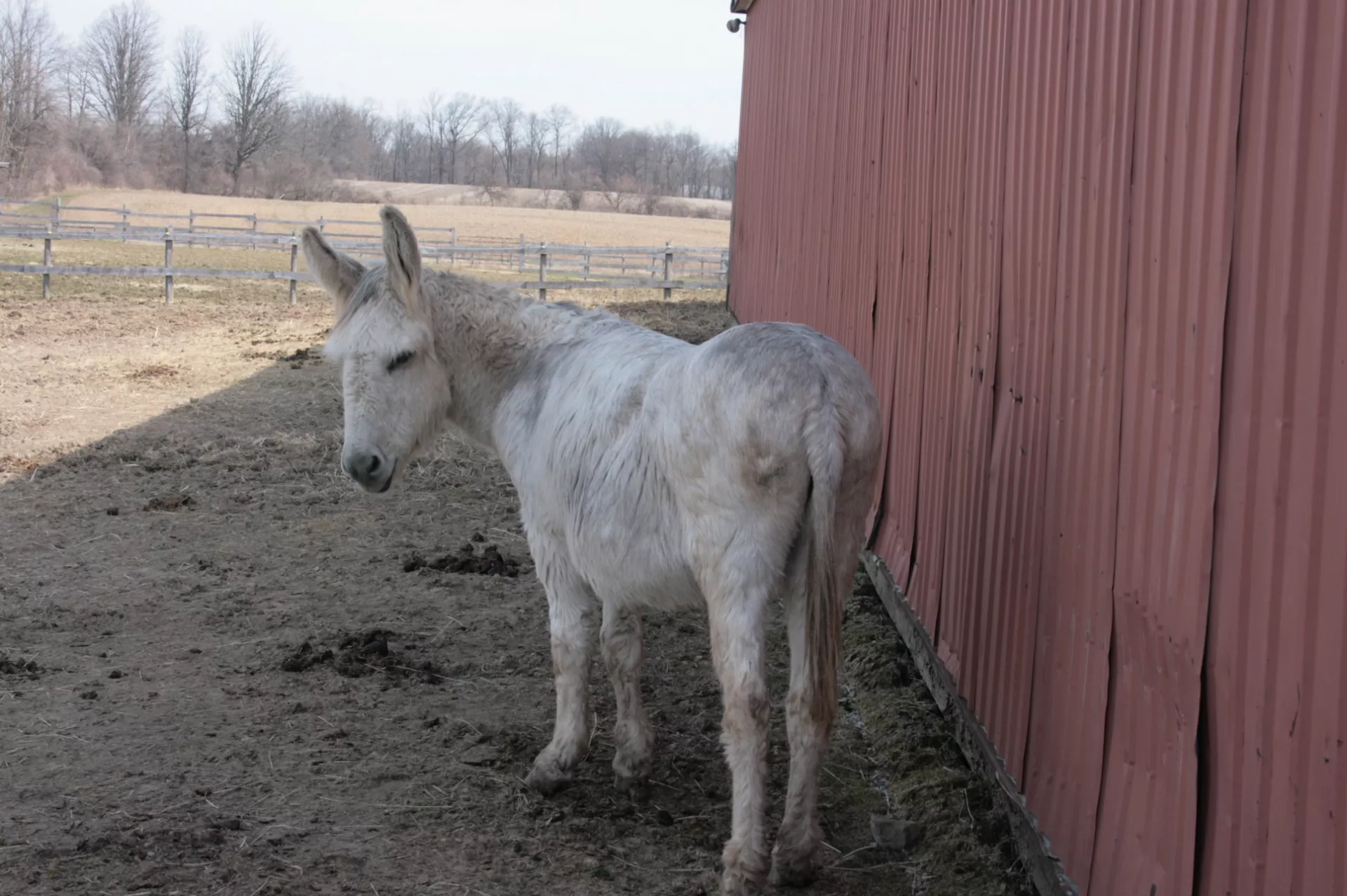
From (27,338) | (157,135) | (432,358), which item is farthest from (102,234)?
(157,135)

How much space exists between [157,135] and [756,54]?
245 feet

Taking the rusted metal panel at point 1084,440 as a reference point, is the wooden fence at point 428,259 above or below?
above

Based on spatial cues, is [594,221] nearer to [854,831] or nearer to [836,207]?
[836,207]

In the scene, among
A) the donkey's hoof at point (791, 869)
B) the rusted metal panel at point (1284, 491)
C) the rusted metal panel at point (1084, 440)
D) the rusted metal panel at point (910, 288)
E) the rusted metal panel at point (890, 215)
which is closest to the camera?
the rusted metal panel at point (1284, 491)

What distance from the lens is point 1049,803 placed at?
3217 mm

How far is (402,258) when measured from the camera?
4270 millimetres

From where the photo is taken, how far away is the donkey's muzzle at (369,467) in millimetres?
4305

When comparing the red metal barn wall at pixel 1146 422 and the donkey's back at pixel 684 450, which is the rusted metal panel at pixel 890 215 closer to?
the red metal barn wall at pixel 1146 422

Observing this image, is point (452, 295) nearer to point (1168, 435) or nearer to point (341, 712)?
point (341, 712)

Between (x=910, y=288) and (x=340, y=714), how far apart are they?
129 inches

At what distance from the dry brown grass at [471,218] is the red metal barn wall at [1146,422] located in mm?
40617

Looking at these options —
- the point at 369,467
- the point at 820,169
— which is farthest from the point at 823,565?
the point at 820,169

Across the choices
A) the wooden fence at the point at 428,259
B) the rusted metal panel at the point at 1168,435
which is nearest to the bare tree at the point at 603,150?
the wooden fence at the point at 428,259

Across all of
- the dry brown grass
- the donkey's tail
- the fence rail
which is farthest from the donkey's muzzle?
the dry brown grass
